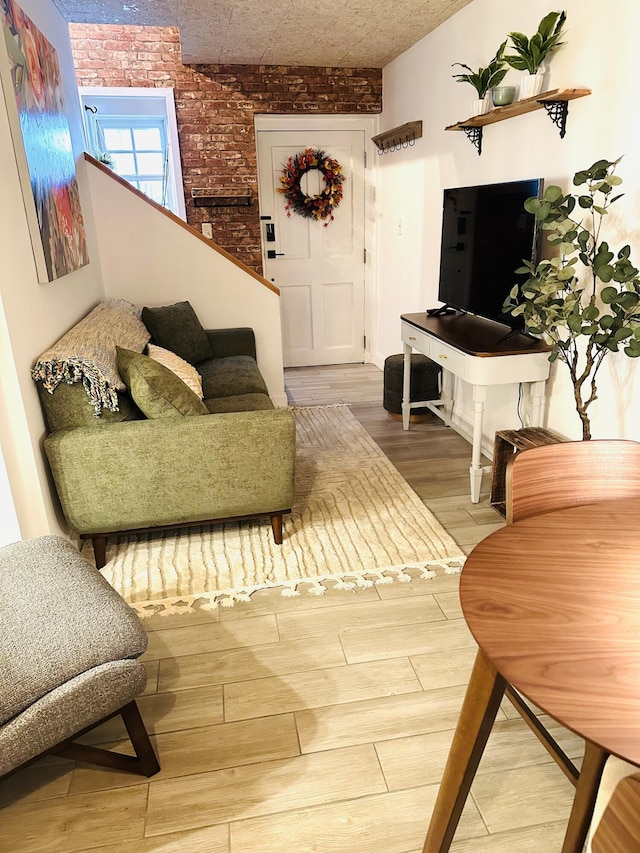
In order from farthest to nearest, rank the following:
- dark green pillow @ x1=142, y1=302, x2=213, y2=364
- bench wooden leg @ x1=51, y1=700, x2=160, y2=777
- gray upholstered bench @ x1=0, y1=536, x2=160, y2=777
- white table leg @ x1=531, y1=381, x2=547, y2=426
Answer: dark green pillow @ x1=142, y1=302, x2=213, y2=364 < white table leg @ x1=531, y1=381, x2=547, y2=426 < bench wooden leg @ x1=51, y1=700, x2=160, y2=777 < gray upholstered bench @ x1=0, y1=536, x2=160, y2=777

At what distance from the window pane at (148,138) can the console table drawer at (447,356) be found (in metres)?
3.52

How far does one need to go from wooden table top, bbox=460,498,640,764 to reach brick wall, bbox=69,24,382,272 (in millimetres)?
4492

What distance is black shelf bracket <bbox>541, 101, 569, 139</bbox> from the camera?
2.64 meters

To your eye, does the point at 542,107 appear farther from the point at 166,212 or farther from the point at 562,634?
the point at 562,634

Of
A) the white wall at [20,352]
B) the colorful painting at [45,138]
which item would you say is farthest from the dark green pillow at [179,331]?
the white wall at [20,352]

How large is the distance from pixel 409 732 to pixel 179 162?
4.63m

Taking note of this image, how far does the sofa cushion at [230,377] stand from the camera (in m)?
3.45

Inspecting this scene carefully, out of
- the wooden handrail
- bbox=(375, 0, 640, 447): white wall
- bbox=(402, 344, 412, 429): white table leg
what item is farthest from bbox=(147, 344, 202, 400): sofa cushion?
bbox=(375, 0, 640, 447): white wall

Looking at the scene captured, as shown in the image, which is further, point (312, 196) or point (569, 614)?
point (312, 196)

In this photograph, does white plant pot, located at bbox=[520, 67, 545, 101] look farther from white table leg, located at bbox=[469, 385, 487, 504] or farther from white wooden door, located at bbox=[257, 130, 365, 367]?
white wooden door, located at bbox=[257, 130, 365, 367]

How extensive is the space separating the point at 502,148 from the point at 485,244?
57 centimetres

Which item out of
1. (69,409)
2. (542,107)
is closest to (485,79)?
(542,107)

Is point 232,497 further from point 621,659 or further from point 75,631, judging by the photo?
point 621,659

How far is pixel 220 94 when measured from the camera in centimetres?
488
